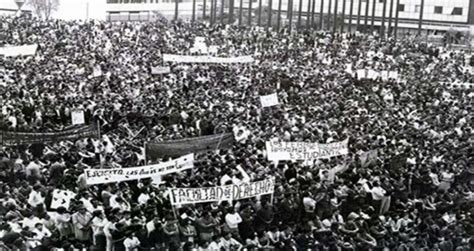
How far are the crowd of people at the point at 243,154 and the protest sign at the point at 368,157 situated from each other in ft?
0.47

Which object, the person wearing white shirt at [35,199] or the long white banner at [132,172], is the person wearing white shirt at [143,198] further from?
the person wearing white shirt at [35,199]

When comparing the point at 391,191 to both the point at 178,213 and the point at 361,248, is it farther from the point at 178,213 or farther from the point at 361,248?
the point at 178,213

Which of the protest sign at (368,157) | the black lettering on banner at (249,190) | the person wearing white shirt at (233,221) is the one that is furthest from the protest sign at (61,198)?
the protest sign at (368,157)

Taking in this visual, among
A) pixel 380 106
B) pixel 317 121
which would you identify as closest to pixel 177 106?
pixel 317 121

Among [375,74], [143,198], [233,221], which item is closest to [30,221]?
[143,198]

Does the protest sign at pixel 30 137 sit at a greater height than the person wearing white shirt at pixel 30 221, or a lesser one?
greater

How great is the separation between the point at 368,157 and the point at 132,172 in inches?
221

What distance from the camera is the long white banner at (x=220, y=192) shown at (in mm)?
12078

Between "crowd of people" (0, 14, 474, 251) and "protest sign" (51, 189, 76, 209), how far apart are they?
0.11m

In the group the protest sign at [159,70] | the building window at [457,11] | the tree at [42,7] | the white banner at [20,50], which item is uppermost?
the building window at [457,11]

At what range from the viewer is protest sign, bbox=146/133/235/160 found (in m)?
15.6

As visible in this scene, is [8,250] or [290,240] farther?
[290,240]

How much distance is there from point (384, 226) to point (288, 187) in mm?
2120

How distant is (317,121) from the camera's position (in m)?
20.8
